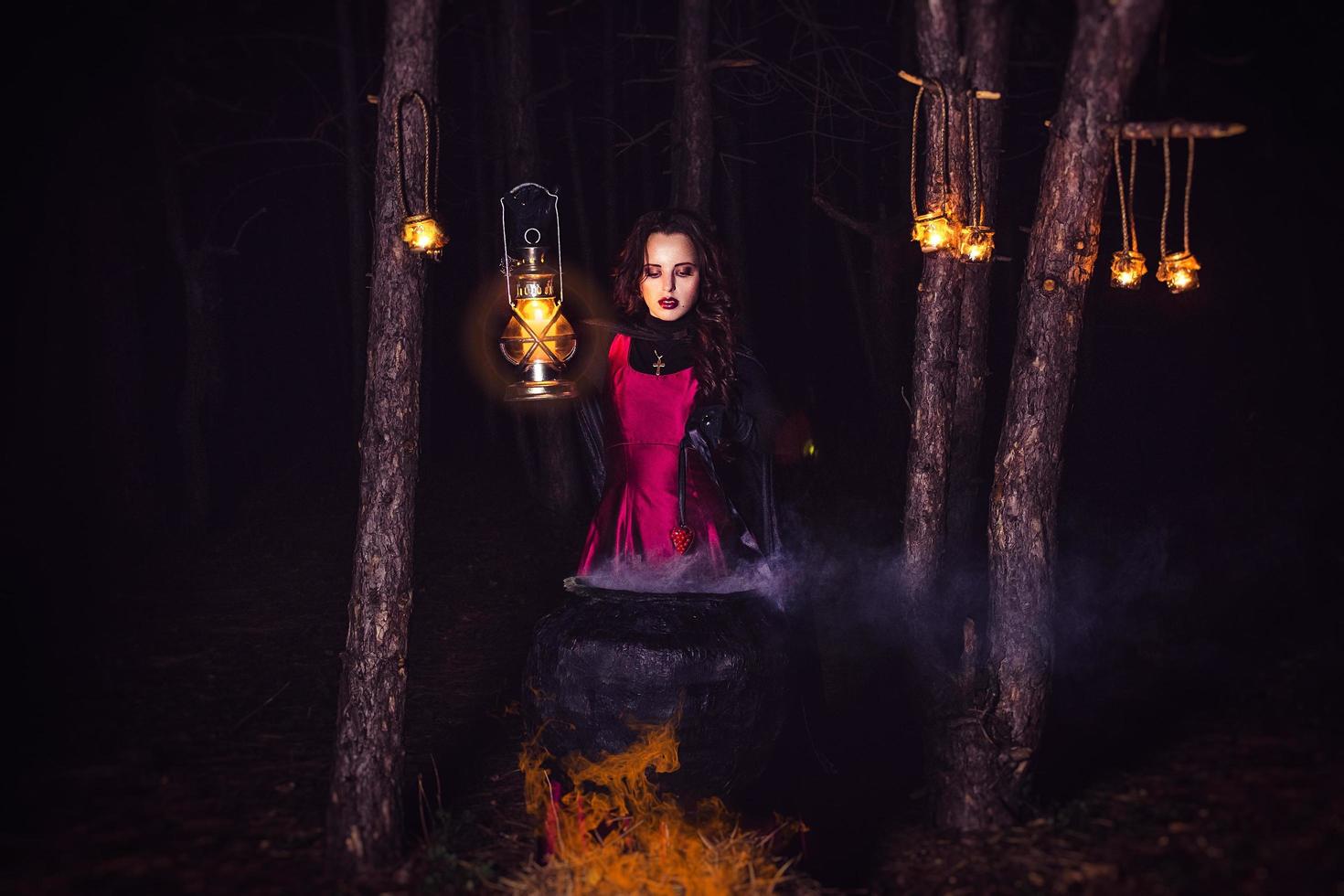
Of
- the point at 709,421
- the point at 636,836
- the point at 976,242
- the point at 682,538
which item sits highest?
the point at 976,242

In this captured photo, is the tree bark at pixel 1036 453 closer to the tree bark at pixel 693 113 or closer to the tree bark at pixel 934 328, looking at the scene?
the tree bark at pixel 934 328

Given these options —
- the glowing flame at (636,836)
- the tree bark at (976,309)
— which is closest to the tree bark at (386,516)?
the glowing flame at (636,836)

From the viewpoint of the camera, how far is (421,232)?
4508 millimetres

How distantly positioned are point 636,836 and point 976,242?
3.53m

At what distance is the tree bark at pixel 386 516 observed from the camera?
4.59m

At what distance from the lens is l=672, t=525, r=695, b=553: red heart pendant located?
5430 mm

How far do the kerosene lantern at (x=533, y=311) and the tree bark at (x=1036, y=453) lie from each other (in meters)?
2.17

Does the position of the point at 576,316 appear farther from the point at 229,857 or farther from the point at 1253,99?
the point at 1253,99

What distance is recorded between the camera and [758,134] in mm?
16984

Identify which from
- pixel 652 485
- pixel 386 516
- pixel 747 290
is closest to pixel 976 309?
Result: pixel 652 485

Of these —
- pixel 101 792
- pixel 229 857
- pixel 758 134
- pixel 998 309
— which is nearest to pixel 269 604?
pixel 101 792

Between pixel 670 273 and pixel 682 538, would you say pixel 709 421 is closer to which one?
pixel 682 538

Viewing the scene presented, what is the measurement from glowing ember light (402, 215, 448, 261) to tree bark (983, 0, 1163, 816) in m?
2.71

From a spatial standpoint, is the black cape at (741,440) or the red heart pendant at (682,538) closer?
the red heart pendant at (682,538)
